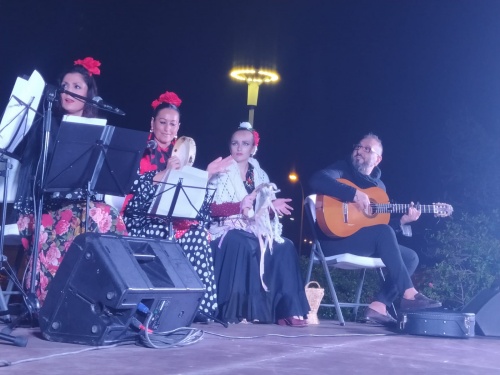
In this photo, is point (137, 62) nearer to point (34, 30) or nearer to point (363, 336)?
point (34, 30)

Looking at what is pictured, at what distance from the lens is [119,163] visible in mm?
3461

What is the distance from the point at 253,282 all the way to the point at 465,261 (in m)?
2.42

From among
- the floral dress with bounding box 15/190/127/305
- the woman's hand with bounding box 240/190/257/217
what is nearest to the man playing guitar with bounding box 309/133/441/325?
the woman's hand with bounding box 240/190/257/217

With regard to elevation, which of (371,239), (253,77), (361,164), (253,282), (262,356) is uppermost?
(253,77)

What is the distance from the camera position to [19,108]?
321 centimetres

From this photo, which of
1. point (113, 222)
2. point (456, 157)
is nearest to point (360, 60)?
point (456, 157)

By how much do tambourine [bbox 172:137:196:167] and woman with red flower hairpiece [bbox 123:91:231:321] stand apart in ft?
0.26

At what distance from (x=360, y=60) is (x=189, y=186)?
5438 mm

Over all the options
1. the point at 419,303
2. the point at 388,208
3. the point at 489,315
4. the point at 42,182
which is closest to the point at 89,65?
the point at 42,182

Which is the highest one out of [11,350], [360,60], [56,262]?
[360,60]

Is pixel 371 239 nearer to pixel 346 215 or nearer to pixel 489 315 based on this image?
pixel 346 215

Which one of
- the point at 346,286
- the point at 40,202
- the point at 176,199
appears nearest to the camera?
the point at 40,202

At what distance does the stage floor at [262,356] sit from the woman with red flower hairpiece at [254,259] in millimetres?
625

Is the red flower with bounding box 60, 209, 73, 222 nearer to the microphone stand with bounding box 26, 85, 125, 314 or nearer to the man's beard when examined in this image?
the microphone stand with bounding box 26, 85, 125, 314
